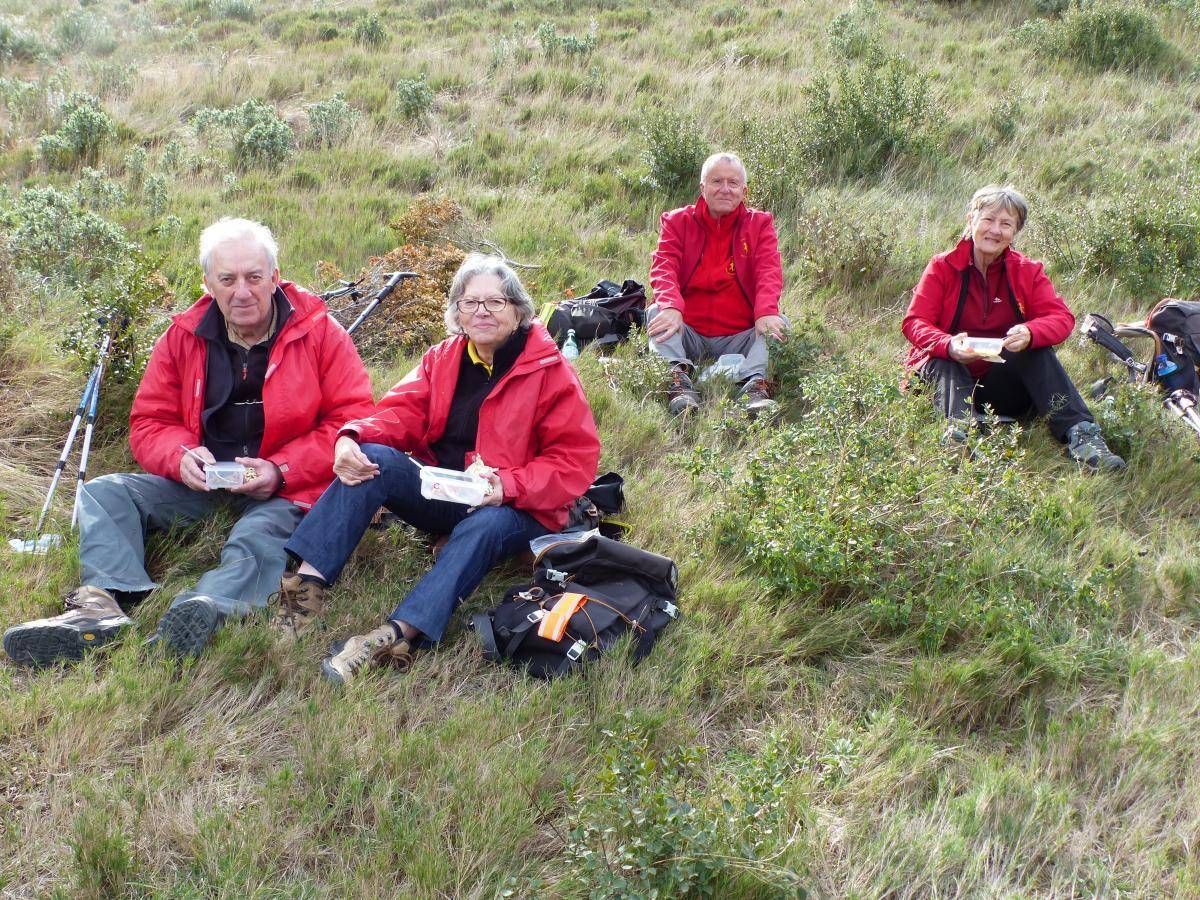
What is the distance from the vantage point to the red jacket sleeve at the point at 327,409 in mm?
4336

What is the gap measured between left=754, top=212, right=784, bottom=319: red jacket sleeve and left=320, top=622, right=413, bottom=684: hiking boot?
3729 mm

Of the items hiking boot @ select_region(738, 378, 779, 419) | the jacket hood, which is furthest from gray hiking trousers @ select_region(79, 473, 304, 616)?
hiking boot @ select_region(738, 378, 779, 419)

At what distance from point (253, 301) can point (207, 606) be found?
4.72 ft

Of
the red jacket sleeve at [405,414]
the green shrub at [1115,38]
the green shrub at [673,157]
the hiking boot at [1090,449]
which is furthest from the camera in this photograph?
the green shrub at [1115,38]

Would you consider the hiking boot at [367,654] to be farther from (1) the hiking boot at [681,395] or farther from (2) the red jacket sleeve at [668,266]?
(2) the red jacket sleeve at [668,266]

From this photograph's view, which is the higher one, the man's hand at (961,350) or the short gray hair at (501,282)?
the short gray hair at (501,282)

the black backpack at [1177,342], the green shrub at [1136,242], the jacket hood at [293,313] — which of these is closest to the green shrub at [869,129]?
the green shrub at [1136,242]

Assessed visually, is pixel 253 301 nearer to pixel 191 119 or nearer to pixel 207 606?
pixel 207 606

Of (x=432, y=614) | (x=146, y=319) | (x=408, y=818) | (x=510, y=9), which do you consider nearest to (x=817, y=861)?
(x=408, y=818)

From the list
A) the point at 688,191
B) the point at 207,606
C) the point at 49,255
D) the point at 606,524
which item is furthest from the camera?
the point at 688,191

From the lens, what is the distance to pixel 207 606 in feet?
11.7

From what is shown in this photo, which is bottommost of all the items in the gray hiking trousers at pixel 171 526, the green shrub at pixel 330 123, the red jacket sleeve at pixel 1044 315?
the gray hiking trousers at pixel 171 526

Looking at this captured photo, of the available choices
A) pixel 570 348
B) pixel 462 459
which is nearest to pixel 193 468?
pixel 462 459

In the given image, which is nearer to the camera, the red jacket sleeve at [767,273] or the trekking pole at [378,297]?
the trekking pole at [378,297]
